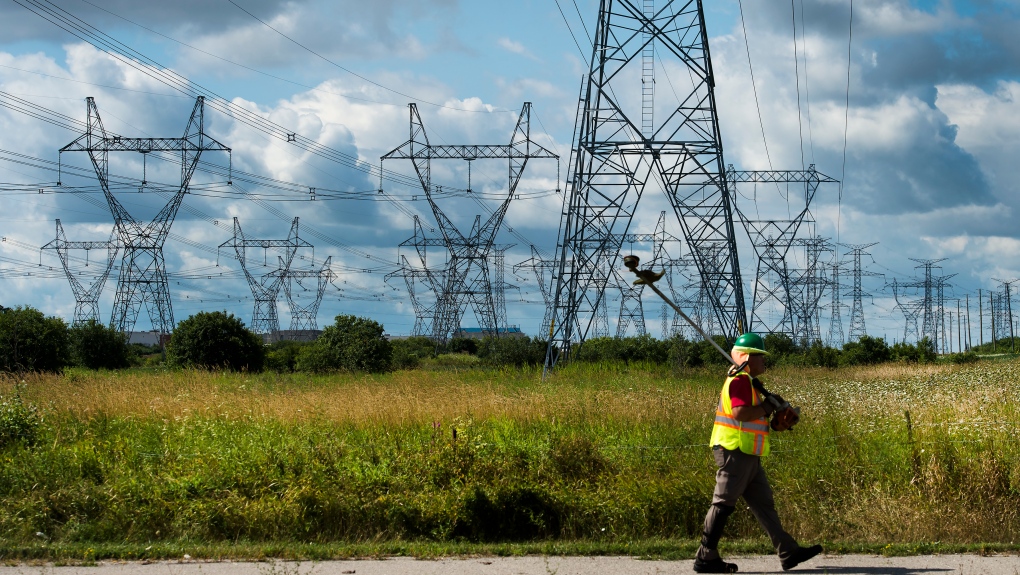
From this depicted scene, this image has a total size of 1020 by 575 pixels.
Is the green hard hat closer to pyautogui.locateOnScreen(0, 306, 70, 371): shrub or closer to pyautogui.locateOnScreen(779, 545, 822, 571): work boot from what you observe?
pyautogui.locateOnScreen(779, 545, 822, 571): work boot

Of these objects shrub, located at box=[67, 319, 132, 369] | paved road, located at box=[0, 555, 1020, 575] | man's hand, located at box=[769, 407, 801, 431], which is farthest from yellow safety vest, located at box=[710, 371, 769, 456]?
shrub, located at box=[67, 319, 132, 369]

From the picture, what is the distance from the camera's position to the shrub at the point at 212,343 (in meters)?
41.7

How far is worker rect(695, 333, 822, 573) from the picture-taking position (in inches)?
332

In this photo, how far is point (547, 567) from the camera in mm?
8711

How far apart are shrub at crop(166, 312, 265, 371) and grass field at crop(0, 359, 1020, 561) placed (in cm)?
2862

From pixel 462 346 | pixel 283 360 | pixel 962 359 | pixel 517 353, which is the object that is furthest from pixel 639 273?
pixel 462 346

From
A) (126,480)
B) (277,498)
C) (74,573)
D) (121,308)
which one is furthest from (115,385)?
(121,308)

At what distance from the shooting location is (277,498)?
35.3 ft

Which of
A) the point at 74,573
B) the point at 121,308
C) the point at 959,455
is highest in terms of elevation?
the point at 121,308

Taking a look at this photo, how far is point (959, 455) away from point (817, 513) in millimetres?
2136

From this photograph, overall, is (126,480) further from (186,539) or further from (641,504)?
(641,504)

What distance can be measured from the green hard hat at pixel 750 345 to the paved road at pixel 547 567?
2133 millimetres

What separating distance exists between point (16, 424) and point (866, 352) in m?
47.3

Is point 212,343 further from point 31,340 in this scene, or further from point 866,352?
point 866,352
